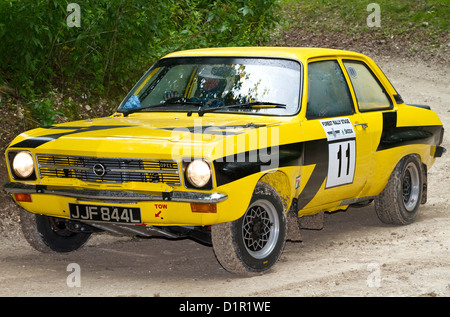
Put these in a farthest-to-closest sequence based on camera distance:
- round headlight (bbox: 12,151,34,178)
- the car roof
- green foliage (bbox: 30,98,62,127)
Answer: green foliage (bbox: 30,98,62,127), the car roof, round headlight (bbox: 12,151,34,178)

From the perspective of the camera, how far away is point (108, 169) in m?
5.96

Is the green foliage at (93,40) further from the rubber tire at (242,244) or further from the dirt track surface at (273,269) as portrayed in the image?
the rubber tire at (242,244)

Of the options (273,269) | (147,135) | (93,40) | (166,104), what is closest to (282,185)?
(273,269)

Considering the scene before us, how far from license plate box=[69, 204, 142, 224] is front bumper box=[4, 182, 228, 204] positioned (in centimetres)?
9

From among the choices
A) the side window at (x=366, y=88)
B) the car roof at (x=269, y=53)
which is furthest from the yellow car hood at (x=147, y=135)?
the side window at (x=366, y=88)

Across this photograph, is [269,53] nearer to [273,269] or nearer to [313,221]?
[313,221]

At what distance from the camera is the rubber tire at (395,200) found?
26.9ft

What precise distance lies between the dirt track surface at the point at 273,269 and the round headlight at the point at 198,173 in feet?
2.70

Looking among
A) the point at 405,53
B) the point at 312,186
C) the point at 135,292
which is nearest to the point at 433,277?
the point at 312,186

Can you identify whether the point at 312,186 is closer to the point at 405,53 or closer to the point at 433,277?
the point at 433,277

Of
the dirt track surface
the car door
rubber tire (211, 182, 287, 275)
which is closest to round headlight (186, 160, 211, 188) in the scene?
rubber tire (211, 182, 287, 275)

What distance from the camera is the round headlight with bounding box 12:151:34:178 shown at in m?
6.33

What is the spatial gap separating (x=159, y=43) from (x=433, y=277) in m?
6.48

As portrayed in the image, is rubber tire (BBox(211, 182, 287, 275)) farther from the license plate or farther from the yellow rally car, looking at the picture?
the license plate
